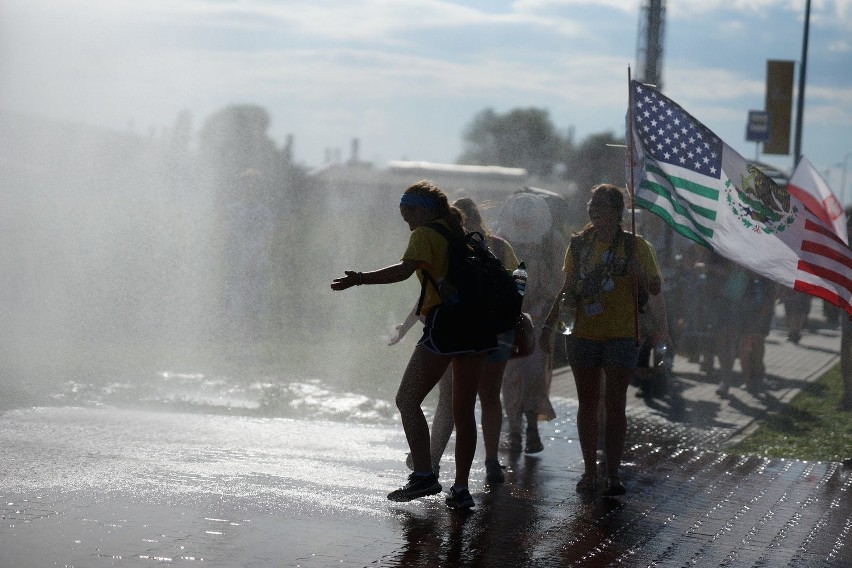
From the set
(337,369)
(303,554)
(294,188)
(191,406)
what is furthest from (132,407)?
(294,188)

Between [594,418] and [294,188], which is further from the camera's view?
[294,188]

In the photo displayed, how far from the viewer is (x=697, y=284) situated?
46.1 ft

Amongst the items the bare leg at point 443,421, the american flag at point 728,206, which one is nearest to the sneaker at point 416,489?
the bare leg at point 443,421

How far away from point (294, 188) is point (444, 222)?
2626cm

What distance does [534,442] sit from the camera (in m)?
8.92

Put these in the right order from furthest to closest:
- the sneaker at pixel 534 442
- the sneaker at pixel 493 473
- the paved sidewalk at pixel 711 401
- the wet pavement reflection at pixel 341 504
→ the paved sidewalk at pixel 711 401 < the sneaker at pixel 534 442 < the sneaker at pixel 493 473 < the wet pavement reflection at pixel 341 504

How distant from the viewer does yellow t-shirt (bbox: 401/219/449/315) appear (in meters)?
6.45

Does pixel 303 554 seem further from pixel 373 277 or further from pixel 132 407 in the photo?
pixel 132 407

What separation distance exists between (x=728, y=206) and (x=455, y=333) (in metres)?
2.62

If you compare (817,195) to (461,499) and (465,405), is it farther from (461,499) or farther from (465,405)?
(461,499)

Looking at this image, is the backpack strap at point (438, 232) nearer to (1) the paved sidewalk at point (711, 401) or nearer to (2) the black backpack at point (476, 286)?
(2) the black backpack at point (476, 286)

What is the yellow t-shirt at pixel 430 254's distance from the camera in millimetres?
6445

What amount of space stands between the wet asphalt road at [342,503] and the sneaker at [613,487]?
74 mm

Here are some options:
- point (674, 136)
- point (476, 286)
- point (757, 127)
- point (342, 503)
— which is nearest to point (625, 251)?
point (674, 136)
